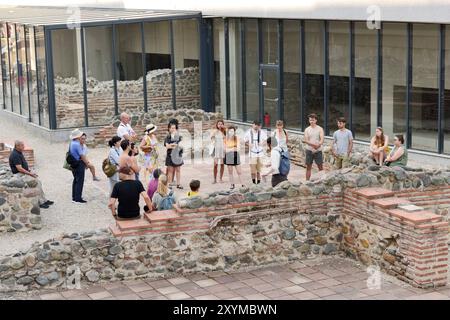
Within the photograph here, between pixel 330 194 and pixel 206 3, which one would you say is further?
pixel 206 3

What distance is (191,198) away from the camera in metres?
12.3

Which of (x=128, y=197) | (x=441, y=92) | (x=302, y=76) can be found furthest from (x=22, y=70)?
(x=128, y=197)

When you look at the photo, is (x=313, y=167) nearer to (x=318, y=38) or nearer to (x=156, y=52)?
(x=318, y=38)

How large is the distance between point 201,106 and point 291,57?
4172mm

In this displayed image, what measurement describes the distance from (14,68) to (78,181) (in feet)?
41.3

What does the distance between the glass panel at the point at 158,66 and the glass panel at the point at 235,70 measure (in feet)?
6.05

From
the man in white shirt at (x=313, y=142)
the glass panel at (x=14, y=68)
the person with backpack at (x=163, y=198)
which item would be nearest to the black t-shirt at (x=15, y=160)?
the person with backpack at (x=163, y=198)

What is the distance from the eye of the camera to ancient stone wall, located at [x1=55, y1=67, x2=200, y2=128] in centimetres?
2477

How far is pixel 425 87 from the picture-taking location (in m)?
19.6

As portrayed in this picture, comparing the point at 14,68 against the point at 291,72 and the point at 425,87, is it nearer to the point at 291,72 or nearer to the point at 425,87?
the point at 291,72

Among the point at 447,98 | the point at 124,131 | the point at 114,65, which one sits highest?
the point at 114,65

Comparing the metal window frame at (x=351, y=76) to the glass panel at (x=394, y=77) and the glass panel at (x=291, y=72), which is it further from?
the glass panel at (x=291, y=72)

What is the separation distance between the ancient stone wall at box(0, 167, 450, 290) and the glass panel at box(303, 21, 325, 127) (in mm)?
9335

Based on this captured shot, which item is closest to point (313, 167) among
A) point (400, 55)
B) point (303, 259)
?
point (400, 55)
